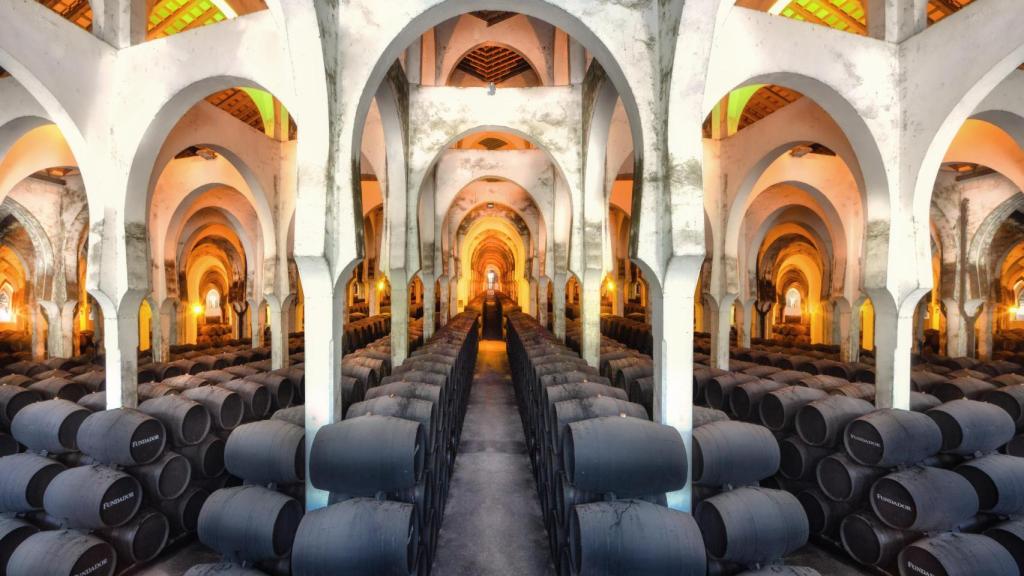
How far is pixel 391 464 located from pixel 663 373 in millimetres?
3441

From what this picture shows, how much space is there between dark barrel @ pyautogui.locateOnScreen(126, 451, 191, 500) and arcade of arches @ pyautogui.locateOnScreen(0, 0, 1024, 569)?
5.54 feet

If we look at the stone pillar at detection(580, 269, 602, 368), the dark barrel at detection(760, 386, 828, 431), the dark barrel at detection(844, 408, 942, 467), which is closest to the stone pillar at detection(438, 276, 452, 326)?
the stone pillar at detection(580, 269, 602, 368)

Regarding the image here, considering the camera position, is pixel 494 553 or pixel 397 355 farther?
pixel 397 355

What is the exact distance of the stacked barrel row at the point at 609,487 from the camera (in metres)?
3.69

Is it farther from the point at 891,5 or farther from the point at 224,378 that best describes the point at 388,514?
the point at 891,5

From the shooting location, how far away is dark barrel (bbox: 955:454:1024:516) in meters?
5.30

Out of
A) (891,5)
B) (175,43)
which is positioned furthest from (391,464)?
(891,5)

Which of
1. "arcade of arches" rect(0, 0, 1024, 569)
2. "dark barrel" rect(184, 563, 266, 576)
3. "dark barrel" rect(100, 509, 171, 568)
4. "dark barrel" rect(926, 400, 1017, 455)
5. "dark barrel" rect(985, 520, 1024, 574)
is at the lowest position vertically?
"dark barrel" rect(100, 509, 171, 568)

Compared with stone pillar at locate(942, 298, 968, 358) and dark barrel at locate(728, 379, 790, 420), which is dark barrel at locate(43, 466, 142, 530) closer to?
dark barrel at locate(728, 379, 790, 420)

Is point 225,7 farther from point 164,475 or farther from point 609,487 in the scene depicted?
point 609,487

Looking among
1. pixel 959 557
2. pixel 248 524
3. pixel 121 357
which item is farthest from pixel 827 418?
pixel 121 357

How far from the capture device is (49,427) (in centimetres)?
627

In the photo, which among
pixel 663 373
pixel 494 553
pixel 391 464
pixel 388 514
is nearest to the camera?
pixel 388 514

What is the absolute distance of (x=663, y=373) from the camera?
19.6 ft
